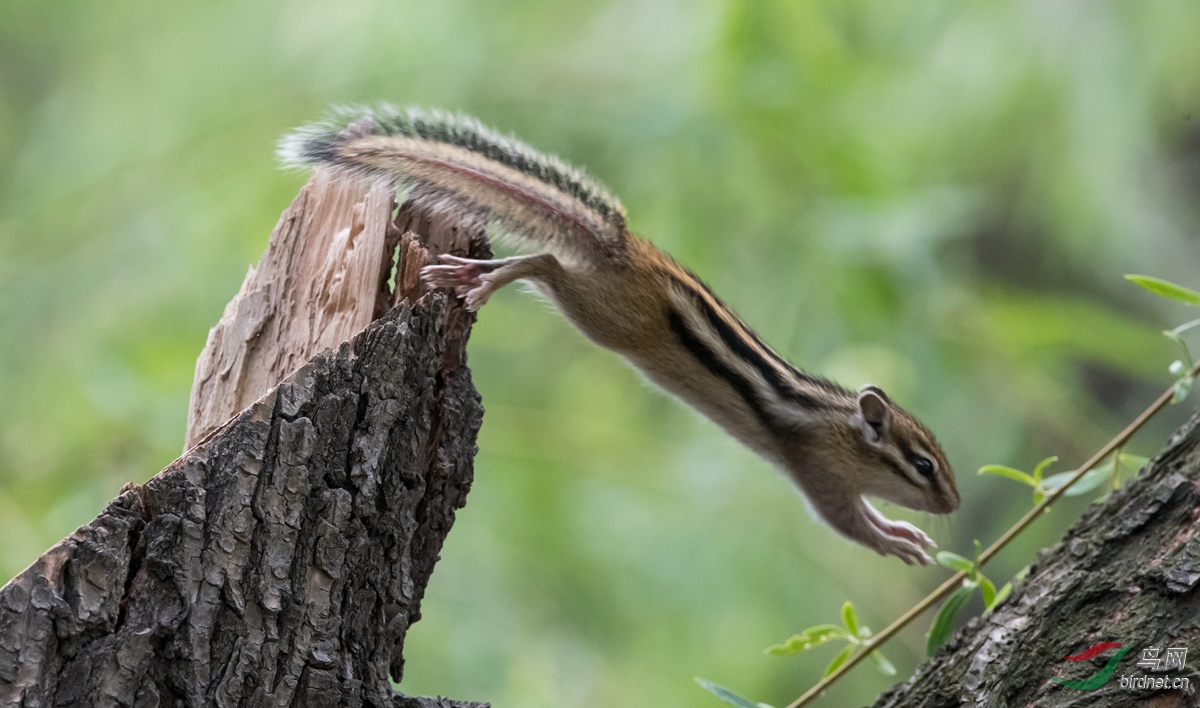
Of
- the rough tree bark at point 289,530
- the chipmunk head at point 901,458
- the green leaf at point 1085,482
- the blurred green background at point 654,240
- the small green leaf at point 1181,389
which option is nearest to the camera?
the rough tree bark at point 289,530

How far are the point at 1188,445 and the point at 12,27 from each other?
5045mm

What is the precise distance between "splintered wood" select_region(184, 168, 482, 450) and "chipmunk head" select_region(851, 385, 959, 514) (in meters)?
1.29

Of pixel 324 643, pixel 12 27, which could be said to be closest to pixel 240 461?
pixel 324 643

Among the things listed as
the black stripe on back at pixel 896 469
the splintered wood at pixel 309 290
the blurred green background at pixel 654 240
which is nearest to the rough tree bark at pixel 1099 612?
the black stripe on back at pixel 896 469

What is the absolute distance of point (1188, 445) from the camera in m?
1.65

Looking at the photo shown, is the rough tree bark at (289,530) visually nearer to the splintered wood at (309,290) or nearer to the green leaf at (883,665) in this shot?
the splintered wood at (309,290)

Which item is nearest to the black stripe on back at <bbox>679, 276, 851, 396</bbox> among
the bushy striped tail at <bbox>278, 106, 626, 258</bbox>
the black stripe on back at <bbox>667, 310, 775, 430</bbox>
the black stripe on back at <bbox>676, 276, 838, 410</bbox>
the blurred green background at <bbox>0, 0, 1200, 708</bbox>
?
the black stripe on back at <bbox>676, 276, 838, 410</bbox>

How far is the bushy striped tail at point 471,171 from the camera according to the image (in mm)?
1974

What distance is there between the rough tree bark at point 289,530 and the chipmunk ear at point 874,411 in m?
1.15

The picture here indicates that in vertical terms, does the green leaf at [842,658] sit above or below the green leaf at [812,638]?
Result: below

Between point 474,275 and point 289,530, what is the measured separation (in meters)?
0.62

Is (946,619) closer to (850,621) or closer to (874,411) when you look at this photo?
(850,621)

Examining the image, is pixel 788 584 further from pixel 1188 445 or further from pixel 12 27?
pixel 12 27

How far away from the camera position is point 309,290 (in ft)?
5.99
